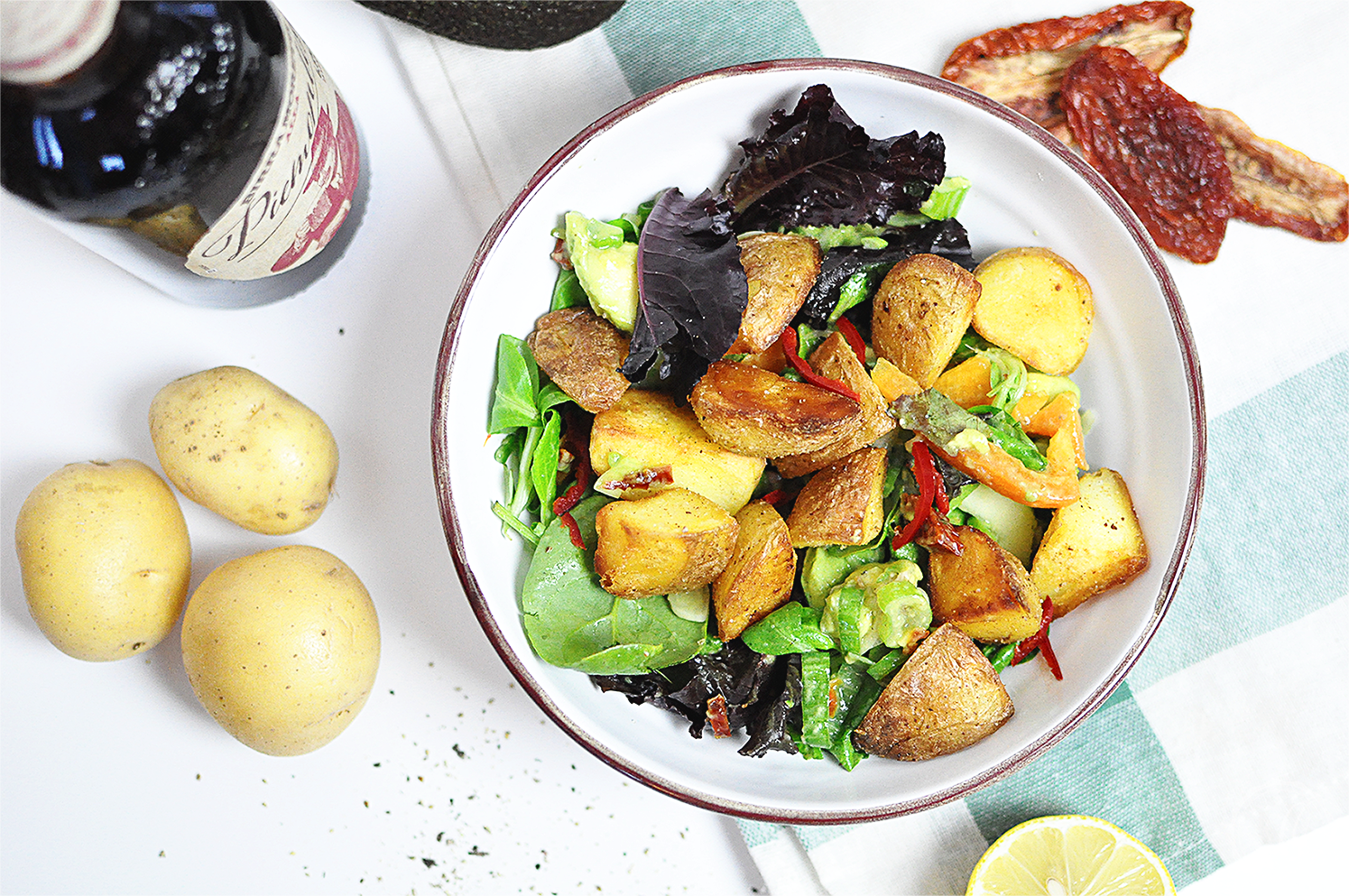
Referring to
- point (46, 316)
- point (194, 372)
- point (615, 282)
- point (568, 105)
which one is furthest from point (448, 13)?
point (46, 316)

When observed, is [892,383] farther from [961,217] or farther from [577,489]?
[577,489]

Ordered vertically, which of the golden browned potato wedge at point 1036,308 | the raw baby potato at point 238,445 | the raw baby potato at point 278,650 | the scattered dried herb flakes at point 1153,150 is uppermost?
the scattered dried herb flakes at point 1153,150

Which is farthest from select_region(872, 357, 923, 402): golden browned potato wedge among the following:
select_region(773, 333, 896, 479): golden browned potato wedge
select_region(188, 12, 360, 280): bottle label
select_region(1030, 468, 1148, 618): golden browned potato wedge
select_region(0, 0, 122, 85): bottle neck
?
select_region(0, 0, 122, 85): bottle neck

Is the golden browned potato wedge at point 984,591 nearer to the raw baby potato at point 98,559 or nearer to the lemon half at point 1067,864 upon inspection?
Answer: the lemon half at point 1067,864

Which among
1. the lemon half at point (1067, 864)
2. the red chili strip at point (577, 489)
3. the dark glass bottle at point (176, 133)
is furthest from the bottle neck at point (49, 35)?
the lemon half at point (1067, 864)

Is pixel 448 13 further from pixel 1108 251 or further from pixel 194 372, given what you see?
pixel 1108 251

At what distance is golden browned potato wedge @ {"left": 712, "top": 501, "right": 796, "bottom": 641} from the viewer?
1247 millimetres

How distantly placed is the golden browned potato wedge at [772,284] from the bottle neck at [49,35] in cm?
77

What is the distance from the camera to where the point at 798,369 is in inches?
52.2

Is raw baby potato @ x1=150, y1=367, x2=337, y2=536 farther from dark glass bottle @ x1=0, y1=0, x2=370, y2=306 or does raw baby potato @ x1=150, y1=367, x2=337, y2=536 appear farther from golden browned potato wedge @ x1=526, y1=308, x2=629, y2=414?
golden browned potato wedge @ x1=526, y1=308, x2=629, y2=414

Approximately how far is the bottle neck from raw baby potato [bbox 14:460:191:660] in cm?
68

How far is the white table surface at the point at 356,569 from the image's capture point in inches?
63.4

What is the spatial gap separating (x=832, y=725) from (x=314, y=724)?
0.79m

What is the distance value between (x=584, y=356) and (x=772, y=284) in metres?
0.27
